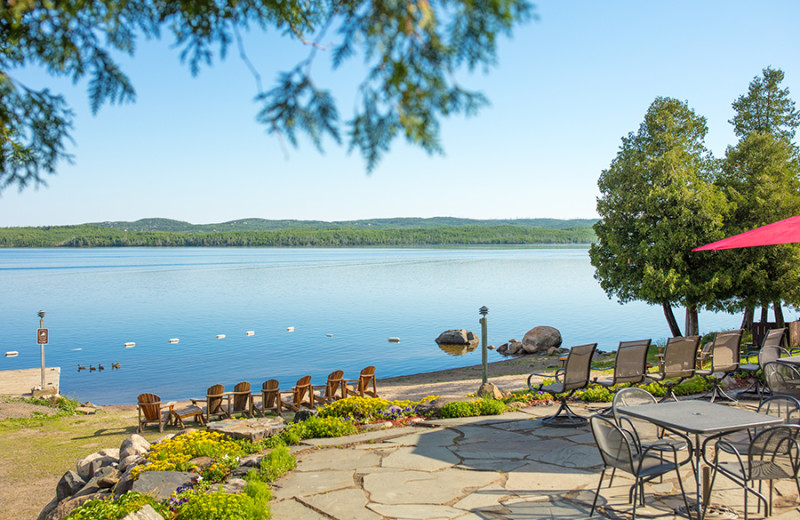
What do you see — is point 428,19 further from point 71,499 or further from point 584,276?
point 584,276

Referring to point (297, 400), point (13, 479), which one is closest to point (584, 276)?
point (297, 400)

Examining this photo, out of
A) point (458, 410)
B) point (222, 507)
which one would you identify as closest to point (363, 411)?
point (458, 410)

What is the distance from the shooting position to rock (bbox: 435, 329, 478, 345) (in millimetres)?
29234

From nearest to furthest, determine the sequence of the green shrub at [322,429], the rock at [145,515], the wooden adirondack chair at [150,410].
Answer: the rock at [145,515] < the green shrub at [322,429] < the wooden adirondack chair at [150,410]

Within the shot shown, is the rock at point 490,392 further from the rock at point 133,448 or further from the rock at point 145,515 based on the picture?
the rock at point 145,515

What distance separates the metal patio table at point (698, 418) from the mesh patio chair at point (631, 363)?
2.79 m

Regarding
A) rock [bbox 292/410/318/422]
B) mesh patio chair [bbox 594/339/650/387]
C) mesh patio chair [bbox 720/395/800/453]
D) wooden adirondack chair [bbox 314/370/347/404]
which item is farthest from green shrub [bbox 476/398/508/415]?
wooden adirondack chair [bbox 314/370/347/404]

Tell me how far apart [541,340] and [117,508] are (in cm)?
2337

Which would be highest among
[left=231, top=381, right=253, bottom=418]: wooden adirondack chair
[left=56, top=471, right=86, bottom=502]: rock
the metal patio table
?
the metal patio table

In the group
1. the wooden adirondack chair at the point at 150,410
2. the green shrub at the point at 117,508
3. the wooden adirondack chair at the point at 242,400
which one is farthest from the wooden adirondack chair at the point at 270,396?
the green shrub at the point at 117,508

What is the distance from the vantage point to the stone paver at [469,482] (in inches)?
175

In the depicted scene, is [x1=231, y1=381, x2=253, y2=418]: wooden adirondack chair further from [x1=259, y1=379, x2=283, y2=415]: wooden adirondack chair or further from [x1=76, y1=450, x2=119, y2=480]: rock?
[x1=76, y1=450, x2=119, y2=480]: rock

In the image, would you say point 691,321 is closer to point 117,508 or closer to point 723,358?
point 723,358

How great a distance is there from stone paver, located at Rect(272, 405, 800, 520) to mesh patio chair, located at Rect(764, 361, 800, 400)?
2.32 m
